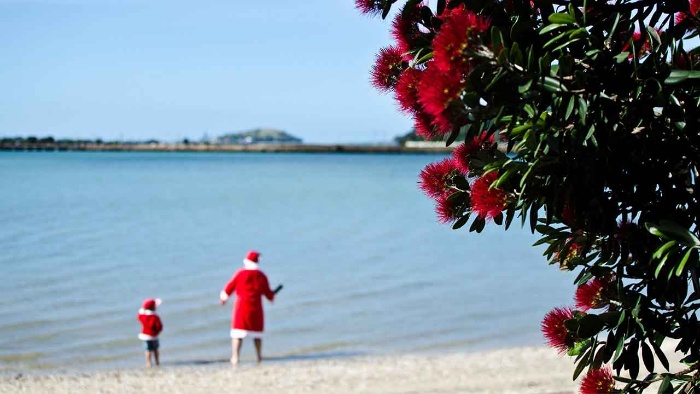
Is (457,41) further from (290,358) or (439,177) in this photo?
(290,358)

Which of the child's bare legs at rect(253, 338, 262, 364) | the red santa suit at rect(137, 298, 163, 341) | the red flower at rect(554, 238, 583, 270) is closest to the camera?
the red flower at rect(554, 238, 583, 270)

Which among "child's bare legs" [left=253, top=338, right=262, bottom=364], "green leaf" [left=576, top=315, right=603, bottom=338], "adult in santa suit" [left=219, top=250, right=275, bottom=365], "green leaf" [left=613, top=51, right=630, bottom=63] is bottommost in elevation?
"child's bare legs" [left=253, top=338, right=262, bottom=364]

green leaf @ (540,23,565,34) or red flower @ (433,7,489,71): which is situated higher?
green leaf @ (540,23,565,34)

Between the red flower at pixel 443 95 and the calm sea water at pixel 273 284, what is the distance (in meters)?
9.94

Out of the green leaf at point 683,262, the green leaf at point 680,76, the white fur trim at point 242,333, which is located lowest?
the white fur trim at point 242,333

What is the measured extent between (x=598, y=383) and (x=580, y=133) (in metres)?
0.99

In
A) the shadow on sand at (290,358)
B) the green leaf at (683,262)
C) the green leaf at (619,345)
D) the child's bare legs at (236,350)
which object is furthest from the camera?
the shadow on sand at (290,358)

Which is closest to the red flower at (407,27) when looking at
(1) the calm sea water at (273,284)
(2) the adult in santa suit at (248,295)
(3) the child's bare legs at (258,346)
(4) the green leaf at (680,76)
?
(4) the green leaf at (680,76)

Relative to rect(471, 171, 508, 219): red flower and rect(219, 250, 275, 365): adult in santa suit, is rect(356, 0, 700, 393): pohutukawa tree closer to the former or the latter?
rect(471, 171, 508, 219): red flower

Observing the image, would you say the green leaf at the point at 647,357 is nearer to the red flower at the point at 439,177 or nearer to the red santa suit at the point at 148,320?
the red flower at the point at 439,177

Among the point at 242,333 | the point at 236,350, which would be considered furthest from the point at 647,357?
the point at 236,350

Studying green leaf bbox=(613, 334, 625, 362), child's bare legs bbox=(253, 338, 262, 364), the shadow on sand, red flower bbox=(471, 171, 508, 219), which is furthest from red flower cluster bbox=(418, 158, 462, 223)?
the shadow on sand

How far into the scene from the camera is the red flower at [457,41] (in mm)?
2438

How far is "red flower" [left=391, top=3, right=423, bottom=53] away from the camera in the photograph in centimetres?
299
